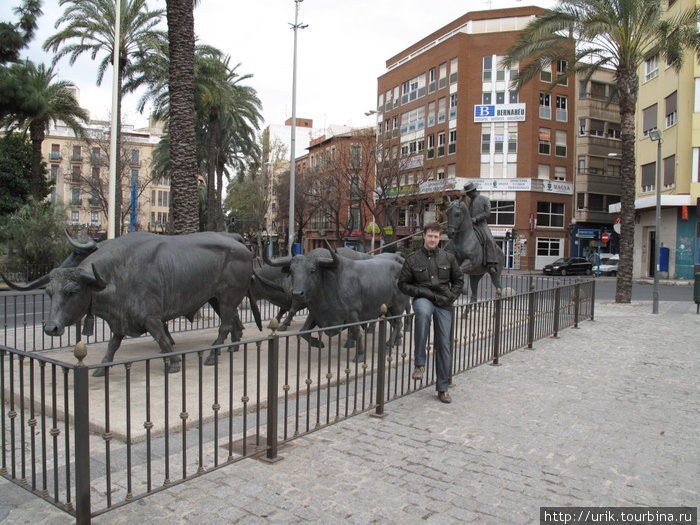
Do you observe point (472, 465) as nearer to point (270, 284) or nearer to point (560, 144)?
point (270, 284)

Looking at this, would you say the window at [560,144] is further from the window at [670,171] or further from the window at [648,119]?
the window at [670,171]

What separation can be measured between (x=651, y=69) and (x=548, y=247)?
17158 millimetres

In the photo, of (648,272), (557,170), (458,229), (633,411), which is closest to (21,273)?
(458,229)

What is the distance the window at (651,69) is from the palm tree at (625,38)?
1702 centimetres

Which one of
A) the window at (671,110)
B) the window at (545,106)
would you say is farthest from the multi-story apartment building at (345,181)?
the window at (671,110)

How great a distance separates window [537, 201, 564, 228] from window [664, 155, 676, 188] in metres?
14.4

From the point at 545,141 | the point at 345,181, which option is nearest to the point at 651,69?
the point at 545,141

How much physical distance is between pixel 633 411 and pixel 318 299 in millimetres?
4300

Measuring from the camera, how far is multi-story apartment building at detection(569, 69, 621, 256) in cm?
4825

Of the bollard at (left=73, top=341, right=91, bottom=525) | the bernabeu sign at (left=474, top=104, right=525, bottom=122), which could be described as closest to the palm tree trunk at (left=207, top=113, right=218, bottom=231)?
the bollard at (left=73, top=341, right=91, bottom=525)

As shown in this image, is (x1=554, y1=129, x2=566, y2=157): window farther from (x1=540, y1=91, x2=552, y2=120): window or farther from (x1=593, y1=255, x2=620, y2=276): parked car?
(x1=593, y1=255, x2=620, y2=276): parked car

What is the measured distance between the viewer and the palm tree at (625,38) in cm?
1752

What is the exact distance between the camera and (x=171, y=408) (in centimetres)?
559

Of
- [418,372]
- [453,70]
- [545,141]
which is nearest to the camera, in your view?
[418,372]
